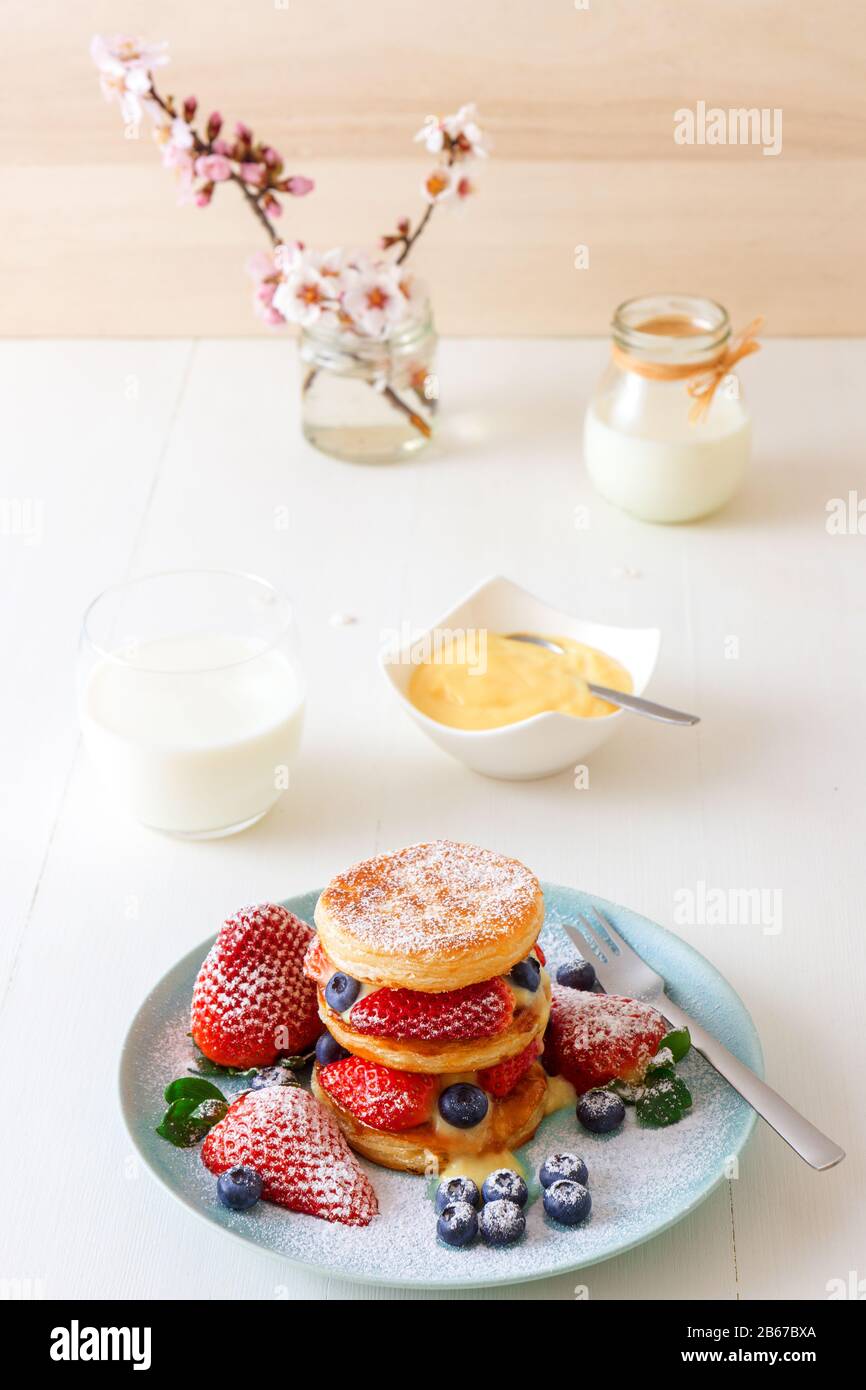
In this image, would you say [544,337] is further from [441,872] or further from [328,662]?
[441,872]

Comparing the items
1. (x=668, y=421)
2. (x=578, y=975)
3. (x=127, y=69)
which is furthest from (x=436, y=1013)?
(x=127, y=69)

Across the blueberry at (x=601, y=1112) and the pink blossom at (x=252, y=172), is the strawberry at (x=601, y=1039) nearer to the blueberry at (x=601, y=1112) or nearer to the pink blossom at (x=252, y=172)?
the blueberry at (x=601, y=1112)

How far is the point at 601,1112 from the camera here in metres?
1.23

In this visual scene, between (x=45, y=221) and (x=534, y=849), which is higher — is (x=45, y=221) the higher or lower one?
the higher one

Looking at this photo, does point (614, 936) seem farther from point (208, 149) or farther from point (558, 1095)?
point (208, 149)

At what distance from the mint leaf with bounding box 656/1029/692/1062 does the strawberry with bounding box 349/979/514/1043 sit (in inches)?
6.0

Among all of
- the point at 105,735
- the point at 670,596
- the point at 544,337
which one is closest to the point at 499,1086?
the point at 105,735

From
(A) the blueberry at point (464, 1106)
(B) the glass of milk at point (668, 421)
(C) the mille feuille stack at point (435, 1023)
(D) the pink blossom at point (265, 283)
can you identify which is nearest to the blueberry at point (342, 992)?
(C) the mille feuille stack at point (435, 1023)

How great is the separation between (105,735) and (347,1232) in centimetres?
64

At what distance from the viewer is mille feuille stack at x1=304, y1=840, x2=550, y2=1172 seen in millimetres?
1200

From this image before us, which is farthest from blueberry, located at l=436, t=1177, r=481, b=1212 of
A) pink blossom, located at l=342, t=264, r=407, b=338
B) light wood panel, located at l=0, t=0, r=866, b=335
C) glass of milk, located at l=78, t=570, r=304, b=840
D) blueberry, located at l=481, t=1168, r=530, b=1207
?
light wood panel, located at l=0, t=0, r=866, b=335

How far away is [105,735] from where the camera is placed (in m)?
1.62

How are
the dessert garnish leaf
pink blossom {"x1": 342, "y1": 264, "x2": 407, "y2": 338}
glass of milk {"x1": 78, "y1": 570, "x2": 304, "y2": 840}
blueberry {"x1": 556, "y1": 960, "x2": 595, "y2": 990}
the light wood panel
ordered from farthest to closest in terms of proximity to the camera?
the light wood panel, pink blossom {"x1": 342, "y1": 264, "x2": 407, "y2": 338}, glass of milk {"x1": 78, "y1": 570, "x2": 304, "y2": 840}, blueberry {"x1": 556, "y1": 960, "x2": 595, "y2": 990}, the dessert garnish leaf

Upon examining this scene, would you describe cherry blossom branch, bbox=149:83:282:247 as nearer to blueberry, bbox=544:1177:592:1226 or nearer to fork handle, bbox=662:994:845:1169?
fork handle, bbox=662:994:845:1169
